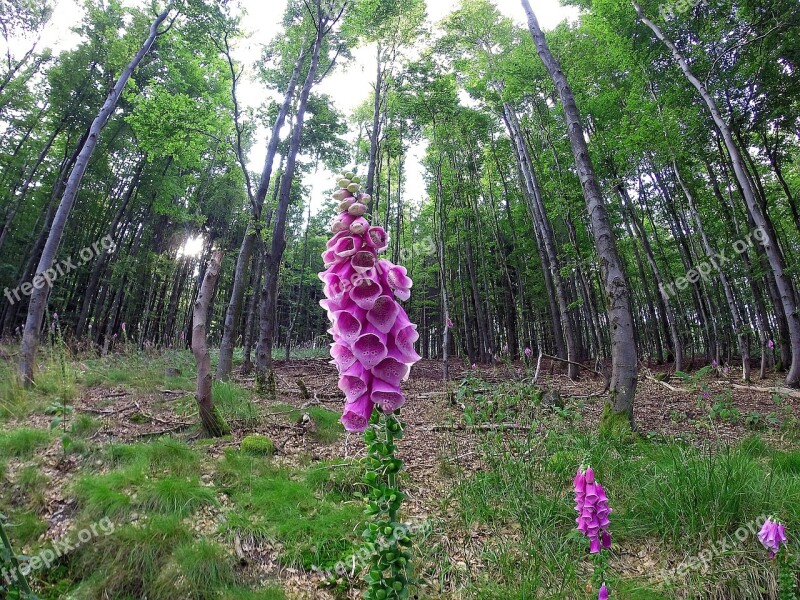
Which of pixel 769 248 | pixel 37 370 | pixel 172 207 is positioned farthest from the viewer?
pixel 172 207

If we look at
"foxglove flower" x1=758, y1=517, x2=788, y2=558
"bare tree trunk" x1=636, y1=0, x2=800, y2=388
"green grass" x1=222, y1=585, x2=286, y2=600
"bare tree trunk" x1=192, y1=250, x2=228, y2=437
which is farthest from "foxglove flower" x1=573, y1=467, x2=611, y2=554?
"bare tree trunk" x1=636, y1=0, x2=800, y2=388

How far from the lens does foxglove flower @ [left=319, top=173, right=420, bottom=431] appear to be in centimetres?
132

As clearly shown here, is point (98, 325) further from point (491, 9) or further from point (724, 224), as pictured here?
point (724, 224)

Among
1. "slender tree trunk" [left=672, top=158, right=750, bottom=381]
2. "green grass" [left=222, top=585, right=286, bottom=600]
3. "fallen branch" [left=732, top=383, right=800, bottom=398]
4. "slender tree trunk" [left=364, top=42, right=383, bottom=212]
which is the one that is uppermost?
"slender tree trunk" [left=364, top=42, right=383, bottom=212]

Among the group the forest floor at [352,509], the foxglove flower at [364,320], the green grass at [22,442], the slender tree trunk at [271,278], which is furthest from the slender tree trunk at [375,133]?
the foxglove flower at [364,320]

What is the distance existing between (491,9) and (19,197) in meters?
19.4

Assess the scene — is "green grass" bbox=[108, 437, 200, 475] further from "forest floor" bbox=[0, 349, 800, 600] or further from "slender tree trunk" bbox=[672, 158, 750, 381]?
"slender tree trunk" bbox=[672, 158, 750, 381]

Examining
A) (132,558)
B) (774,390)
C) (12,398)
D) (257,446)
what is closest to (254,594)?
(132,558)

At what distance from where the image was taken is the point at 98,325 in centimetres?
1683

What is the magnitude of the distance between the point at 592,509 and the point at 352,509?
2134mm

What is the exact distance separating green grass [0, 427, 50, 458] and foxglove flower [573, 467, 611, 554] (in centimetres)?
538

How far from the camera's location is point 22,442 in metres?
4.42

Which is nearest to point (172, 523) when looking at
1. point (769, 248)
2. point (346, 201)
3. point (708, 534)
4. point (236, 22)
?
point (346, 201)

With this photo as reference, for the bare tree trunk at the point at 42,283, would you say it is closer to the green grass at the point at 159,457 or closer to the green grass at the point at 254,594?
the green grass at the point at 159,457
